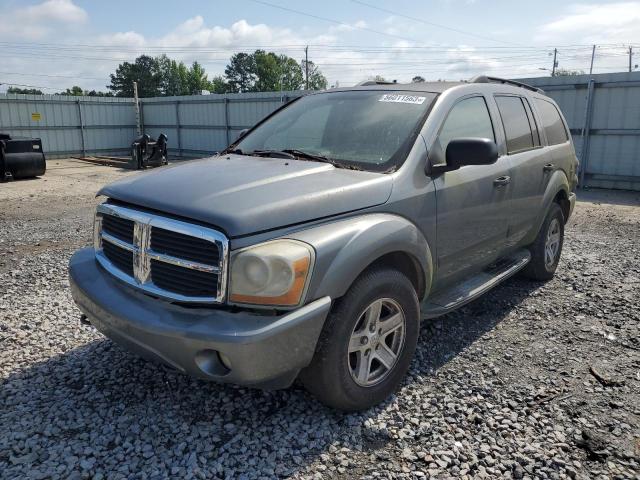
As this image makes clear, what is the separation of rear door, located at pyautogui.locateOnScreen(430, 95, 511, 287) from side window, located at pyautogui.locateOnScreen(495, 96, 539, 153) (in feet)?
0.89

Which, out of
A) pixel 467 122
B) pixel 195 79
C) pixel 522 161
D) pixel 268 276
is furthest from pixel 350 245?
pixel 195 79

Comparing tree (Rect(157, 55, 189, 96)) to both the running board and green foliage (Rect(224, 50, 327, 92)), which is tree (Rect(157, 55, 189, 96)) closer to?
green foliage (Rect(224, 50, 327, 92))

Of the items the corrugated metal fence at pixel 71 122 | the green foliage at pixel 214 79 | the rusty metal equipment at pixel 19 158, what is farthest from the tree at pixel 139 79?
the rusty metal equipment at pixel 19 158

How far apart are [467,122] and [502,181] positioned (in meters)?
0.59

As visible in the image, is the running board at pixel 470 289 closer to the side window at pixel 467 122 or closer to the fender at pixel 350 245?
the fender at pixel 350 245

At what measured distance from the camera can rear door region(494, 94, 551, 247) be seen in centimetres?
446

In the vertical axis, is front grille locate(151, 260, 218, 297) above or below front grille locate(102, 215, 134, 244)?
below

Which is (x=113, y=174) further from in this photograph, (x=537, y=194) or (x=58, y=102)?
(x=537, y=194)

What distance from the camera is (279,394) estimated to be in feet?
10.8

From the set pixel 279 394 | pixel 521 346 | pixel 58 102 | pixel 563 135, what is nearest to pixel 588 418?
pixel 521 346

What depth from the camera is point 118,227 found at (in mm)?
3051

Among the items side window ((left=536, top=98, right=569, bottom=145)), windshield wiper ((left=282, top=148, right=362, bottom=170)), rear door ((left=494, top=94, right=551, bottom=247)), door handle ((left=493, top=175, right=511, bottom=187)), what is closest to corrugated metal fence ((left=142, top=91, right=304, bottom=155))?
side window ((left=536, top=98, right=569, bottom=145))

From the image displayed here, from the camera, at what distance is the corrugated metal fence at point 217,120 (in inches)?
488

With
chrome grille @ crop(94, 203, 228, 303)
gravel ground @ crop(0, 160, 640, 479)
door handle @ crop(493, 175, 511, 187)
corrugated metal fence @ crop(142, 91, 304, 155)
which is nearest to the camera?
chrome grille @ crop(94, 203, 228, 303)
